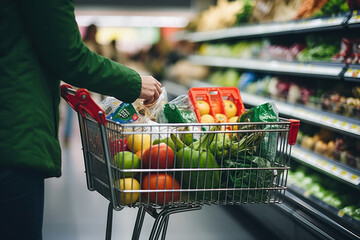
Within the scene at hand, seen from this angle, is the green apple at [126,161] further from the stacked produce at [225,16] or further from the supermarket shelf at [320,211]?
the stacked produce at [225,16]

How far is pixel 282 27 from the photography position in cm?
397

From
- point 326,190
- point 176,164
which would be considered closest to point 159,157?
point 176,164

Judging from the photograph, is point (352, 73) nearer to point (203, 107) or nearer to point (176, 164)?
point (203, 107)

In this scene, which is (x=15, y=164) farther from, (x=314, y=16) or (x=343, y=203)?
(x=314, y=16)

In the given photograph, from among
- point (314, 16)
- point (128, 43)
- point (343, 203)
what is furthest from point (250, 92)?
point (128, 43)

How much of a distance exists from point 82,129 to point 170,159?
0.42 m

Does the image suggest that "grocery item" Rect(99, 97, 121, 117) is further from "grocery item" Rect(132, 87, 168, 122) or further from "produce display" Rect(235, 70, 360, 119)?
"produce display" Rect(235, 70, 360, 119)

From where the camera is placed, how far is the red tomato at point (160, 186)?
1.55 metres

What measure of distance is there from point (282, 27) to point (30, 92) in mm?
3165

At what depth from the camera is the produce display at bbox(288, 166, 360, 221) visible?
2.99m

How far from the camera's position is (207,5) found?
7.92 metres

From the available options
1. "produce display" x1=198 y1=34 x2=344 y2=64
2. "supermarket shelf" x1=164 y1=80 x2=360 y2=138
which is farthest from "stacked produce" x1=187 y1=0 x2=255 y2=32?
"supermarket shelf" x1=164 y1=80 x2=360 y2=138

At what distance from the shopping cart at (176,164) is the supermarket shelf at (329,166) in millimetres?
1239

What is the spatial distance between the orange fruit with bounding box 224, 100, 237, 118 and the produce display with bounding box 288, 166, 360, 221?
4.15ft
